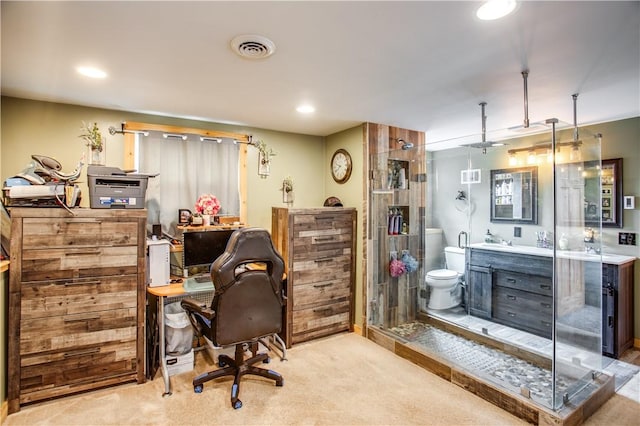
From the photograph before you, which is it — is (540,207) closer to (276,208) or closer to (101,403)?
(276,208)

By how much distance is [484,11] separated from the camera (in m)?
1.50

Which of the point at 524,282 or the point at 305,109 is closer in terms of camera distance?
the point at 305,109

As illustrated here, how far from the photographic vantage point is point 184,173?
134 inches

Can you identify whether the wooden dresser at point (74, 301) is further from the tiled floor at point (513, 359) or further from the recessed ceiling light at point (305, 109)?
the tiled floor at point (513, 359)

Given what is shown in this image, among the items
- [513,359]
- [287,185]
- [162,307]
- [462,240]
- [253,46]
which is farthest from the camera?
[287,185]

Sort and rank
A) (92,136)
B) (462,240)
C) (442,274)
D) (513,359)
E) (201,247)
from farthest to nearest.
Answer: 1. (442,274)
2. (462,240)
3. (201,247)
4. (513,359)
5. (92,136)

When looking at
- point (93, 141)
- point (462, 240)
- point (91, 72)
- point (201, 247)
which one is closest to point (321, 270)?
point (201, 247)

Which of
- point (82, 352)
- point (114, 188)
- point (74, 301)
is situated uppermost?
point (114, 188)

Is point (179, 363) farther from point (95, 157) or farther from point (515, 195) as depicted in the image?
point (515, 195)

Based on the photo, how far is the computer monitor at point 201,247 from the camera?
10.1 feet

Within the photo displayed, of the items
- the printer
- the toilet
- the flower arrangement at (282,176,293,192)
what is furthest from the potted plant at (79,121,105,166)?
the toilet

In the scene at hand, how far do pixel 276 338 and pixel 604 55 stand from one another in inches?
135

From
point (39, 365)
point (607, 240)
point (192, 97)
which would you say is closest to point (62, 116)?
point (192, 97)

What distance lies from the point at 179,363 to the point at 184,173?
1834mm
